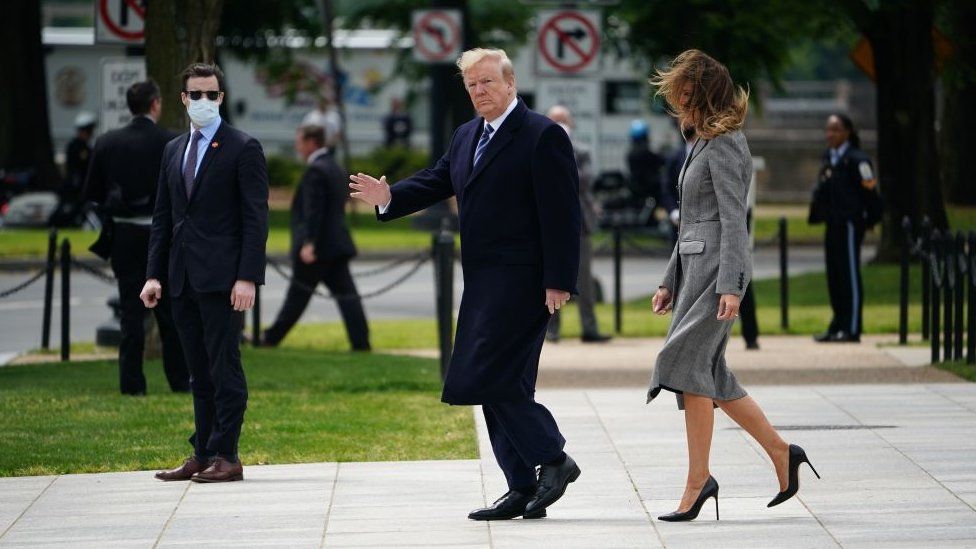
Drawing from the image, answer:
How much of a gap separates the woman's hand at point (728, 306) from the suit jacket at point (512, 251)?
544 millimetres

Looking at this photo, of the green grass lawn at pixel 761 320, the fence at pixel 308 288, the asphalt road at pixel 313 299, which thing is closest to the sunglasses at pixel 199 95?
the fence at pixel 308 288

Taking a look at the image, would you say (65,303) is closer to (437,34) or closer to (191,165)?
(191,165)

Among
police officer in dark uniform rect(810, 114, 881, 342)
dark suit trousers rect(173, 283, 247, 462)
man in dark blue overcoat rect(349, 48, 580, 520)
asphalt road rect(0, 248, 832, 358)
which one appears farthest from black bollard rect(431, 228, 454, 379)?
man in dark blue overcoat rect(349, 48, 580, 520)

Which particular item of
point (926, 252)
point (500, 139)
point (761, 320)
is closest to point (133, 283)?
point (500, 139)

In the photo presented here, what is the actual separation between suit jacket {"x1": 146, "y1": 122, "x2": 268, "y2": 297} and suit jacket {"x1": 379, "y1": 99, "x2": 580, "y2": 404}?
52.0 inches

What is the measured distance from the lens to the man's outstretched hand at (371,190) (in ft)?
22.9

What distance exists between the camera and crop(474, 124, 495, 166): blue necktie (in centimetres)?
686

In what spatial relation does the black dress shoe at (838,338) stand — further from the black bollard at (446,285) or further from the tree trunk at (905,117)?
the tree trunk at (905,117)

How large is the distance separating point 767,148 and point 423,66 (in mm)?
8001

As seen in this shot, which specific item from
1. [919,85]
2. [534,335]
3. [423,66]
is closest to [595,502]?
[534,335]

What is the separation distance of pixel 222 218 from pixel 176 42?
496 centimetres

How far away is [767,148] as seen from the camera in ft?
135

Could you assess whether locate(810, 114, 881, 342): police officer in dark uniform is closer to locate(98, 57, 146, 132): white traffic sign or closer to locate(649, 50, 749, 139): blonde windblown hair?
locate(98, 57, 146, 132): white traffic sign

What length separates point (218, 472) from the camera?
A: 7906 millimetres
